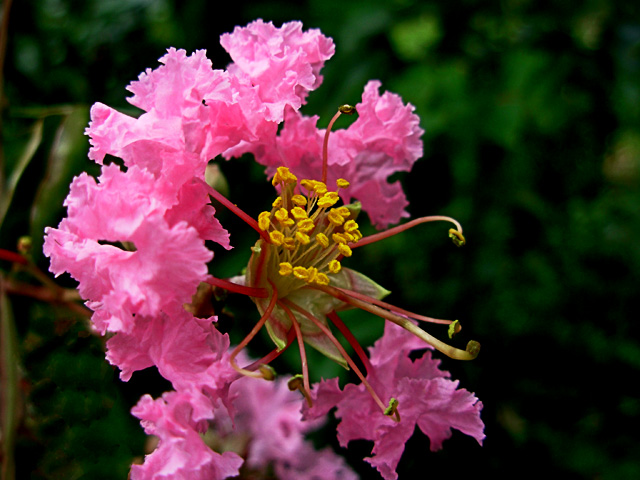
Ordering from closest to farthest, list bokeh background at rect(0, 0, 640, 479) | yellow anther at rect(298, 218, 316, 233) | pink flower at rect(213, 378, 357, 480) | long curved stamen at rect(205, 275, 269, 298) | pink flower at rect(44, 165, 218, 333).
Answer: pink flower at rect(44, 165, 218, 333) → long curved stamen at rect(205, 275, 269, 298) → yellow anther at rect(298, 218, 316, 233) → bokeh background at rect(0, 0, 640, 479) → pink flower at rect(213, 378, 357, 480)

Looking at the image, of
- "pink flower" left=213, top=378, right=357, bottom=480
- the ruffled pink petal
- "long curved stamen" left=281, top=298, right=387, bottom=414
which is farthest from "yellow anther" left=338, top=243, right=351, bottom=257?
"pink flower" left=213, top=378, right=357, bottom=480

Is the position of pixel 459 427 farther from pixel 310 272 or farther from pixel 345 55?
pixel 345 55

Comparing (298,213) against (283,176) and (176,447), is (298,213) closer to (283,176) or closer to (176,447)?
(283,176)

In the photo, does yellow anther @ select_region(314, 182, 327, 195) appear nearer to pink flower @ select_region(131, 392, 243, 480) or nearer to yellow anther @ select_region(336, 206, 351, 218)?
yellow anther @ select_region(336, 206, 351, 218)

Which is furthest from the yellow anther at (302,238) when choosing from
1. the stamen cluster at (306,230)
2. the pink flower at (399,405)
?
the pink flower at (399,405)

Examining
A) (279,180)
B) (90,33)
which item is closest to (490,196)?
(279,180)

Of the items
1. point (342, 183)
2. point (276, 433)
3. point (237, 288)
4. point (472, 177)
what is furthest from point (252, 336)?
point (472, 177)
